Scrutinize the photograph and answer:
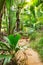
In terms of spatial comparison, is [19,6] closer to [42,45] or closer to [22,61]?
[42,45]

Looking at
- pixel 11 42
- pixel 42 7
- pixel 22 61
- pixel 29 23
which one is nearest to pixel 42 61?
pixel 22 61

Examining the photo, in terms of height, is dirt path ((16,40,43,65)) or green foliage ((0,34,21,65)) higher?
green foliage ((0,34,21,65))

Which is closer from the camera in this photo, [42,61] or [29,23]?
[42,61]

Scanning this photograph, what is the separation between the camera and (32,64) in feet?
12.9

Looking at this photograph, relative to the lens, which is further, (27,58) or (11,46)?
(27,58)

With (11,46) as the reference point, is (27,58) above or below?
below

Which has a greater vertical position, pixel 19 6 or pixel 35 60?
pixel 19 6

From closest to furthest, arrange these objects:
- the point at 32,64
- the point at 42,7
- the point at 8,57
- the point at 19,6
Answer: the point at 8,57
the point at 32,64
the point at 19,6
the point at 42,7

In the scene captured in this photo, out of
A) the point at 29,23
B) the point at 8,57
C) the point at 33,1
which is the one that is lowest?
the point at 29,23

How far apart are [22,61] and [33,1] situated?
3706 millimetres

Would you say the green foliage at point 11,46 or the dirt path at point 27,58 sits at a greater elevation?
the green foliage at point 11,46

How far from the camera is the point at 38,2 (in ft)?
24.2

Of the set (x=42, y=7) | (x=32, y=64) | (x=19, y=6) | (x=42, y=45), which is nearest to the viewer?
(x=32, y=64)

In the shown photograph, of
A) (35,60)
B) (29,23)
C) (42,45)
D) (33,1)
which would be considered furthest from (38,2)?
(35,60)
